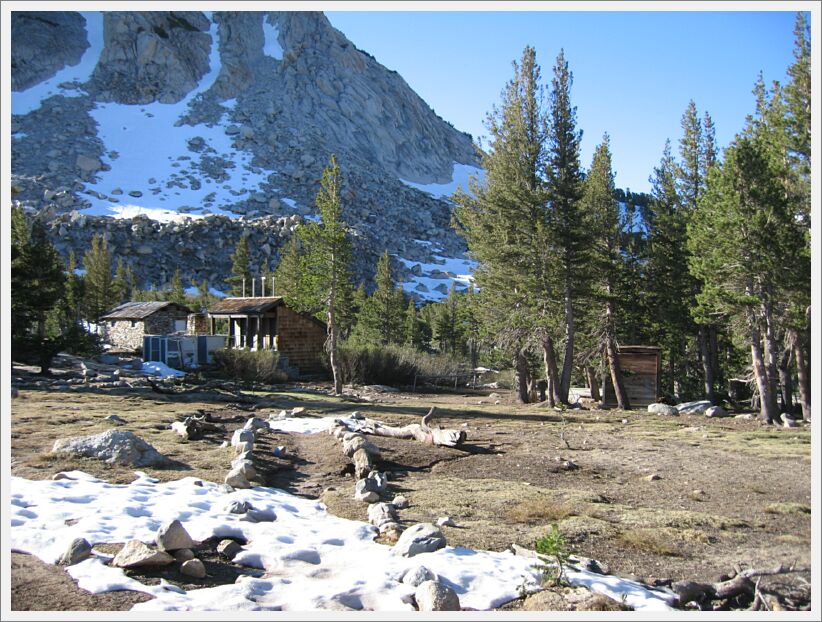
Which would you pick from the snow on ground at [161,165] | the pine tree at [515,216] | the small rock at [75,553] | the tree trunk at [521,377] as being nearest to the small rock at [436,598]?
the small rock at [75,553]

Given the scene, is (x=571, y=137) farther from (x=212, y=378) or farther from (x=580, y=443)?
(x=212, y=378)

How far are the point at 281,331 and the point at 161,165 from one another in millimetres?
95786

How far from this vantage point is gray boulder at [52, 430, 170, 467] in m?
8.16

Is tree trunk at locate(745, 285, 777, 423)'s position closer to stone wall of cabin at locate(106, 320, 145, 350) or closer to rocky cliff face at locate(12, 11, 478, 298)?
stone wall of cabin at locate(106, 320, 145, 350)

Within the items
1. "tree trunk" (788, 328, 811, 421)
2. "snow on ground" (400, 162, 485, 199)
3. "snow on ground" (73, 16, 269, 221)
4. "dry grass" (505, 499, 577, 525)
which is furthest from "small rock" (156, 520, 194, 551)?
"snow on ground" (400, 162, 485, 199)

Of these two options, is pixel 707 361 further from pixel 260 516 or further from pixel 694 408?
pixel 260 516

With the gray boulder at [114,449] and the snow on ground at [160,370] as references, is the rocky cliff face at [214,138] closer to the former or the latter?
the snow on ground at [160,370]

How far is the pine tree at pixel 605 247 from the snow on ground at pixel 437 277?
208 ft

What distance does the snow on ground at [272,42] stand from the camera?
150250 mm

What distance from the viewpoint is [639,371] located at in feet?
65.4

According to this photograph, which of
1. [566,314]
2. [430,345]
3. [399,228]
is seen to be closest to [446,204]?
[399,228]

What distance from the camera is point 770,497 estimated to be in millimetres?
4707

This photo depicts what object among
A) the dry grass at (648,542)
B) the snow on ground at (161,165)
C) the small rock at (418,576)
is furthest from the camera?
the snow on ground at (161,165)

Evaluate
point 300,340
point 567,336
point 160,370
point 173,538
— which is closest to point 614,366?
point 567,336
